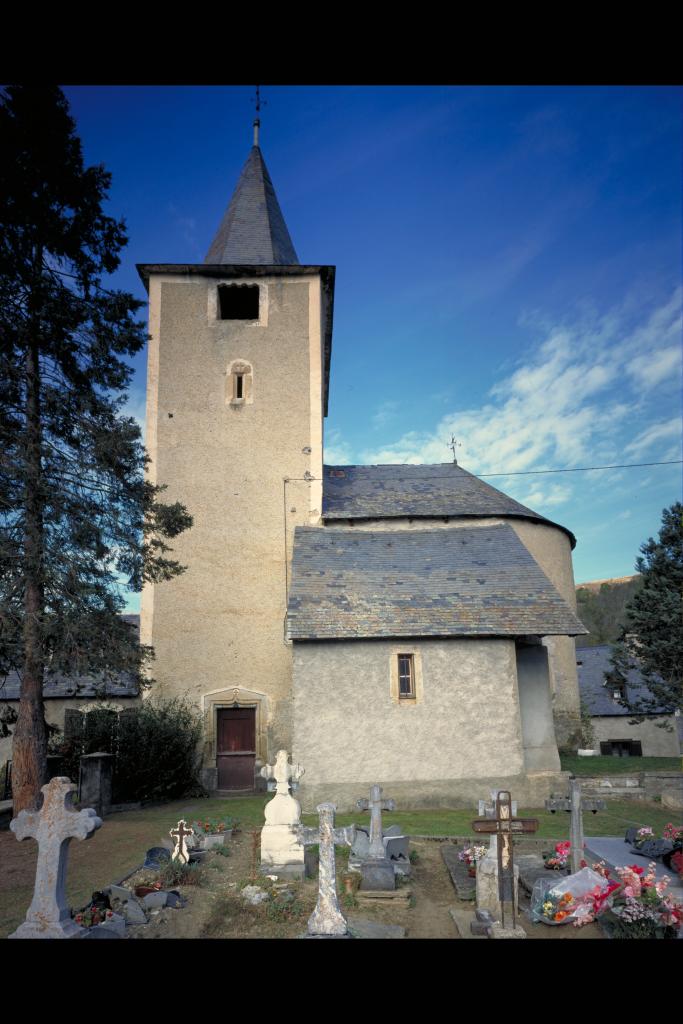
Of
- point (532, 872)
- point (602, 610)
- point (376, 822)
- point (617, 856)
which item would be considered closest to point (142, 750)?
point (376, 822)

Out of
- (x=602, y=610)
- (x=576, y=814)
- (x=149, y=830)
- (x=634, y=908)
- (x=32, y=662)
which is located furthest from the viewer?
(x=602, y=610)

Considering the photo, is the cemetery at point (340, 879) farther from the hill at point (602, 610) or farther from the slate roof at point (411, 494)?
the hill at point (602, 610)

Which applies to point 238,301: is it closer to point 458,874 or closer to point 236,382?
point 236,382

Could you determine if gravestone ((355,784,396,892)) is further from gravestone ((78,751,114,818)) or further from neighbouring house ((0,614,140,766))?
neighbouring house ((0,614,140,766))

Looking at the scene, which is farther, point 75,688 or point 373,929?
point 75,688

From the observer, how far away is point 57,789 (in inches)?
231

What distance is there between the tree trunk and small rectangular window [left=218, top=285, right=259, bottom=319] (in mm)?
10432

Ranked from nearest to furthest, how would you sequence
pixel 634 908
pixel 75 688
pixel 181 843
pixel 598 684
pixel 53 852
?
pixel 53 852 < pixel 634 908 < pixel 181 843 < pixel 75 688 < pixel 598 684

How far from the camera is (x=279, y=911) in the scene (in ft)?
22.7

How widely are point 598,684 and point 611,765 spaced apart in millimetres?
12824
